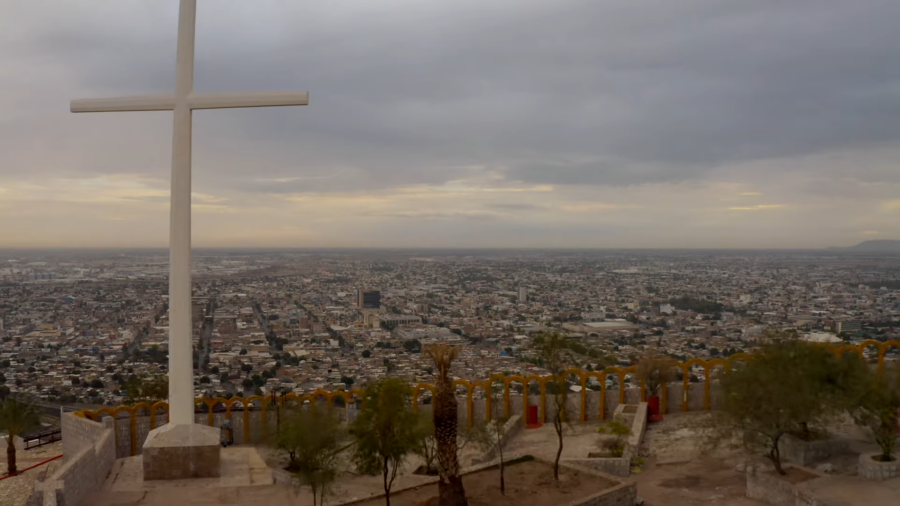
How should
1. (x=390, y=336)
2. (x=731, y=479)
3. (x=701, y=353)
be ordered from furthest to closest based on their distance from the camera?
1. (x=390, y=336)
2. (x=701, y=353)
3. (x=731, y=479)

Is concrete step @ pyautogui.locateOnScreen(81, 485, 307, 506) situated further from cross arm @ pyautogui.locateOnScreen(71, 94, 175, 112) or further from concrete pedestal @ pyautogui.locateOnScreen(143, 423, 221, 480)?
cross arm @ pyautogui.locateOnScreen(71, 94, 175, 112)

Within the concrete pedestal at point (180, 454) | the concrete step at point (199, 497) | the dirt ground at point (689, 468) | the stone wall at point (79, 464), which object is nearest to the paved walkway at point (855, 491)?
the dirt ground at point (689, 468)

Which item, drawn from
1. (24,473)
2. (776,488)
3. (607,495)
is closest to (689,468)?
(776,488)

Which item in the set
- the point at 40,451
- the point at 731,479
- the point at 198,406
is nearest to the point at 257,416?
the point at 198,406

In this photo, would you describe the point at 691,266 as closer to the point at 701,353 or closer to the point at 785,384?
the point at 701,353

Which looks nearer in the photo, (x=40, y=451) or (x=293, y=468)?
(x=293, y=468)

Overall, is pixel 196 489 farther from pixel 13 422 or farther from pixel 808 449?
pixel 808 449

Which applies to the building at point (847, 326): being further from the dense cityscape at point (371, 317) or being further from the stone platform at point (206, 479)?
the stone platform at point (206, 479)

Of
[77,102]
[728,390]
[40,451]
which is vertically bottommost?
[40,451]
